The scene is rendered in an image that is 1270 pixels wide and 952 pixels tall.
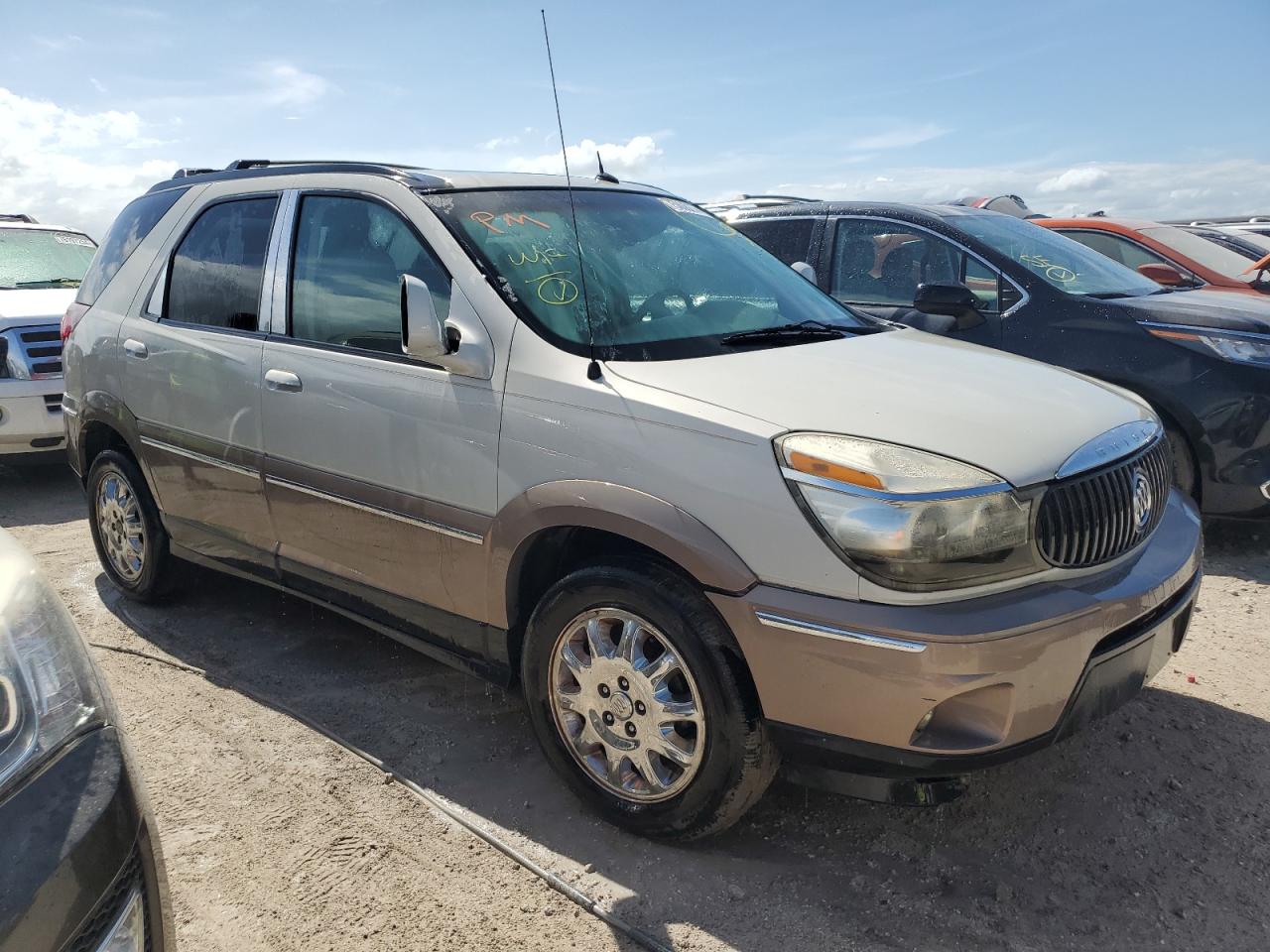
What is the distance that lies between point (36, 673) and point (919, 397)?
6.83 ft

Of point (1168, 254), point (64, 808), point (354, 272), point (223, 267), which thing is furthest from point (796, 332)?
point (1168, 254)

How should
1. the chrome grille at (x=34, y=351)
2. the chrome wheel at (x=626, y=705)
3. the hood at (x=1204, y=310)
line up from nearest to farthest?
the chrome wheel at (x=626, y=705), the hood at (x=1204, y=310), the chrome grille at (x=34, y=351)

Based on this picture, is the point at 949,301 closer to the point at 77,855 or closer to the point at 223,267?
the point at 223,267

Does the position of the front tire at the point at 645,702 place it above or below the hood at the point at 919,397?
below

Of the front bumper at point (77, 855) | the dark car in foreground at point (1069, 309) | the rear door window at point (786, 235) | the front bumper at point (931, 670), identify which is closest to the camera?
the front bumper at point (77, 855)

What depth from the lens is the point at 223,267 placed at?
158 inches

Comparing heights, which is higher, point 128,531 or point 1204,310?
point 1204,310

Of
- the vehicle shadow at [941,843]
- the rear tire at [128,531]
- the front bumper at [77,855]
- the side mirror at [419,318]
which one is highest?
the side mirror at [419,318]

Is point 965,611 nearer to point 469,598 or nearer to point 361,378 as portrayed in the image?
point 469,598

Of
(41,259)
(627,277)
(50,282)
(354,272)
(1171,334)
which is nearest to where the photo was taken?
(627,277)

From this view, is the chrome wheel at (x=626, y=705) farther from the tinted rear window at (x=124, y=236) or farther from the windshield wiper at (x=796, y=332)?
the tinted rear window at (x=124, y=236)

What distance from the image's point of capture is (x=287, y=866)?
2.77 m

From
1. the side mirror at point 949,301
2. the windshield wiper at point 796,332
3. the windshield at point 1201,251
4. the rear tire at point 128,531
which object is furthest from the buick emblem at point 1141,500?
the windshield at point 1201,251

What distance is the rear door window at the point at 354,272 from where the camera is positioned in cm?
324
